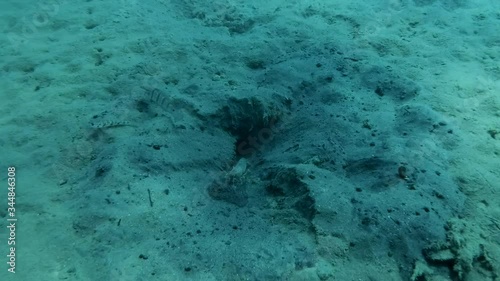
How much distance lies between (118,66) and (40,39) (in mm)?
1338

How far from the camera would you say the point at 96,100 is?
3.79 meters

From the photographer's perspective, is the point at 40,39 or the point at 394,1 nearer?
the point at 40,39

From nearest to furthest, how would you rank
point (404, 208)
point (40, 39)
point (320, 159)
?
1. point (404, 208)
2. point (320, 159)
3. point (40, 39)

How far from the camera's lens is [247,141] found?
383cm

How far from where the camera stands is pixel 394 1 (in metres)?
5.70

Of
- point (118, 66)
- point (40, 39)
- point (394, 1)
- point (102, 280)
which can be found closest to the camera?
point (102, 280)

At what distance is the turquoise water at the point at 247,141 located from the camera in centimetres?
254

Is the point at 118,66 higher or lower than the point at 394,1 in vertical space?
lower

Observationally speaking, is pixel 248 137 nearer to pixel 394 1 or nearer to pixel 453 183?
pixel 453 183

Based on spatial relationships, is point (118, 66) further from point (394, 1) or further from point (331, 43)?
point (394, 1)

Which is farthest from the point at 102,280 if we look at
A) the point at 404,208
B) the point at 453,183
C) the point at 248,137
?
the point at 453,183

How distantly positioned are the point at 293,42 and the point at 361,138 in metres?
1.92

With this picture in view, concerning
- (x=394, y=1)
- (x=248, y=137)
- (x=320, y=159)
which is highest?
(x=394, y=1)

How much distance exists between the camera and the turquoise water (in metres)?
2.54
